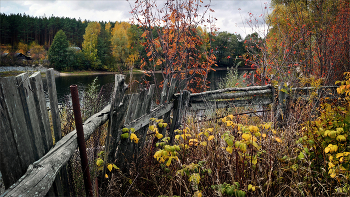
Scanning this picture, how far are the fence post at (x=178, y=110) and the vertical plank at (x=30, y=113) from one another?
219cm

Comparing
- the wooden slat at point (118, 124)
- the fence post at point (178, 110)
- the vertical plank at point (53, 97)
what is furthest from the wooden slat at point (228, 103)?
the vertical plank at point (53, 97)

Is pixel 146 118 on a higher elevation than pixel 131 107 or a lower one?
lower

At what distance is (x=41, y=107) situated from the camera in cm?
145

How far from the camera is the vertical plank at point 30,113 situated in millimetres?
1243

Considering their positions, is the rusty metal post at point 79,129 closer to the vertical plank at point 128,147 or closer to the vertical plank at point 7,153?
the vertical plank at point 7,153

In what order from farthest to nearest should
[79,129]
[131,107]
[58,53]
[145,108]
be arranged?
[58,53] → [145,108] → [131,107] → [79,129]

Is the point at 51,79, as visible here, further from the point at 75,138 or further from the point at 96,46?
the point at 96,46

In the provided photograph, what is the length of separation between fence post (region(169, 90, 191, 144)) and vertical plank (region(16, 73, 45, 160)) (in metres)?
2.19

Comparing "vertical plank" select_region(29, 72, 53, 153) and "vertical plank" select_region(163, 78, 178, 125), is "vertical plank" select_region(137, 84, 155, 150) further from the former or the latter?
"vertical plank" select_region(29, 72, 53, 153)

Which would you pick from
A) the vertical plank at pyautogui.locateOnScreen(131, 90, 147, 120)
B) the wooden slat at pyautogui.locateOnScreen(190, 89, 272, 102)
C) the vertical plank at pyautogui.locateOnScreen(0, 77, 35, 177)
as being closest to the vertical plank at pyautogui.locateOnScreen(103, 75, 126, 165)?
the vertical plank at pyautogui.locateOnScreen(131, 90, 147, 120)

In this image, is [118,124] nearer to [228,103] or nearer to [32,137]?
[32,137]

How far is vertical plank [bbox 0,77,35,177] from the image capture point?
45.0 inches

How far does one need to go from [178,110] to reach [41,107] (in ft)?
7.29

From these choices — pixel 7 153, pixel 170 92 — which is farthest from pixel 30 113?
pixel 170 92
